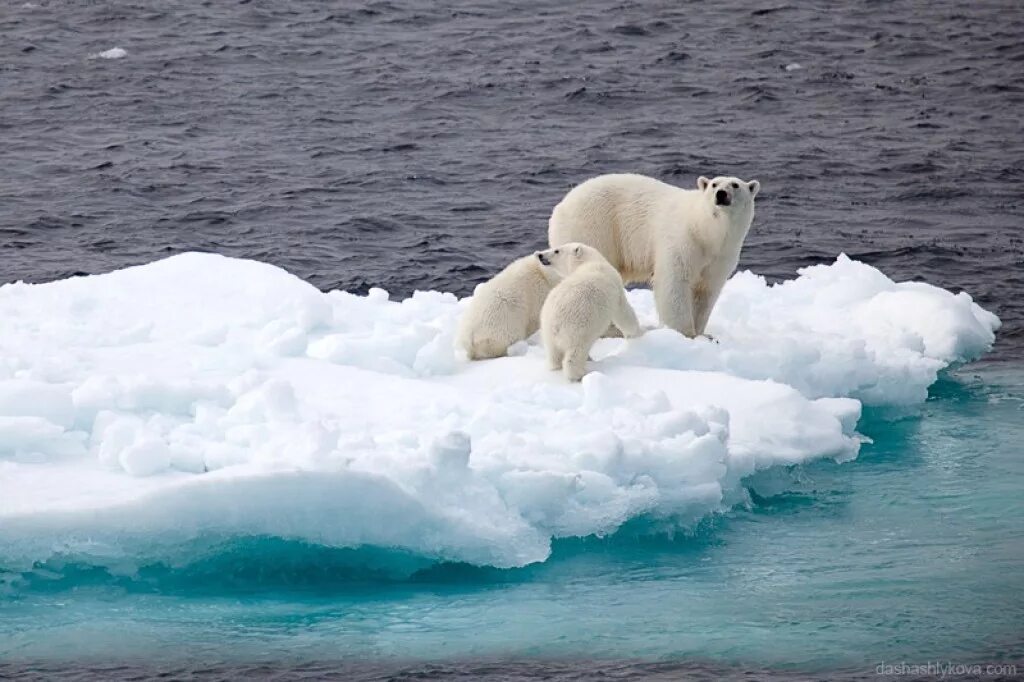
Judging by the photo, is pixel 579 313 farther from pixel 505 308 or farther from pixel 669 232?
pixel 669 232

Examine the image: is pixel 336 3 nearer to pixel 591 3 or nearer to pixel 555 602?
pixel 591 3

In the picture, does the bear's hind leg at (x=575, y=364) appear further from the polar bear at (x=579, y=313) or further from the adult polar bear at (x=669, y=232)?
the adult polar bear at (x=669, y=232)

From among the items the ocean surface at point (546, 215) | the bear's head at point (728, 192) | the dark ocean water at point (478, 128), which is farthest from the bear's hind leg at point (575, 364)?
the dark ocean water at point (478, 128)

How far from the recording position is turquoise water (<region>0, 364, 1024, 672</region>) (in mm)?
6766

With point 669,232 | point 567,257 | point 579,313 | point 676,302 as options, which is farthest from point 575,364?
point 669,232

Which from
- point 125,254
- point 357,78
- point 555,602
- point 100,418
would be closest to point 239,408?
point 100,418

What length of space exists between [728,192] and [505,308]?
4.85ft

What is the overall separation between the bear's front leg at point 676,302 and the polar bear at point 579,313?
73 cm

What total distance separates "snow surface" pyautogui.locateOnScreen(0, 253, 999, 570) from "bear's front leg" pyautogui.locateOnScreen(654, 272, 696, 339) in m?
0.27

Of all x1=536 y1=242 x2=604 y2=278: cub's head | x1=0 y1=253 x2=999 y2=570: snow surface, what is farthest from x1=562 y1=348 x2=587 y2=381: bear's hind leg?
x1=536 y1=242 x2=604 y2=278: cub's head

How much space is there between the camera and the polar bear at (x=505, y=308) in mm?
9305

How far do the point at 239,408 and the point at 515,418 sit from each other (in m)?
1.41

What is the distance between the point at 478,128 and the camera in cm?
1978

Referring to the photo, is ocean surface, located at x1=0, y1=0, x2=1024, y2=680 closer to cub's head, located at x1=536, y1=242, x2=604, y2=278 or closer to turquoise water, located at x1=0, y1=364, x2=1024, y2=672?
turquoise water, located at x1=0, y1=364, x2=1024, y2=672
